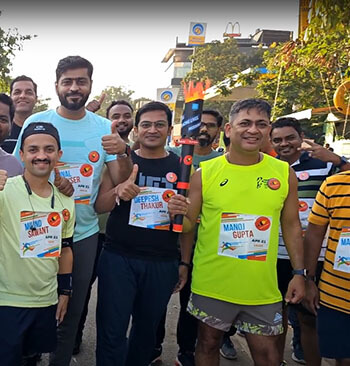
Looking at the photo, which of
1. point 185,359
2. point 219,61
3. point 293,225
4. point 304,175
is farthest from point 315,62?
point 219,61

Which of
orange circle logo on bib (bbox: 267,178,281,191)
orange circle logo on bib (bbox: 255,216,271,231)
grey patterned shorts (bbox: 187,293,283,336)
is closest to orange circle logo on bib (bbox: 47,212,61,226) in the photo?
grey patterned shorts (bbox: 187,293,283,336)

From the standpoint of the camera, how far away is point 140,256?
9.26ft

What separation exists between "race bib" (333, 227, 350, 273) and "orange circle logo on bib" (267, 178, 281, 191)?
483mm

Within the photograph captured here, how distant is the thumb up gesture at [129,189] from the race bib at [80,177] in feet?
0.96

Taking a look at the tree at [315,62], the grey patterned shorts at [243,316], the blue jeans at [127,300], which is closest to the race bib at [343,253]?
the grey patterned shorts at [243,316]

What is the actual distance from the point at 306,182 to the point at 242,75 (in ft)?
30.3

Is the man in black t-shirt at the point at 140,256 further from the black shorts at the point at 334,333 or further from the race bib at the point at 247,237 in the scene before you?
the black shorts at the point at 334,333

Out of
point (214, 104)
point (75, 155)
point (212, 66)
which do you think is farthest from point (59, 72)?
point (212, 66)

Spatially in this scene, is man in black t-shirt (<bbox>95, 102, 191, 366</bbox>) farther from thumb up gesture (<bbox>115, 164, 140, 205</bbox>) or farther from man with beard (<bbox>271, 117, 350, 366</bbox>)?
man with beard (<bbox>271, 117, 350, 366</bbox>)

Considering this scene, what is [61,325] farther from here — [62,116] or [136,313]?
[62,116]

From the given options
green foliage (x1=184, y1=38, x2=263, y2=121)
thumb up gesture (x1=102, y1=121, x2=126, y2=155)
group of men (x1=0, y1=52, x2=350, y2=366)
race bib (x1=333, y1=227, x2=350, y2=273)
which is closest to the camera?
group of men (x1=0, y1=52, x2=350, y2=366)

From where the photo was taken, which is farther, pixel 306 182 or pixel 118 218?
pixel 306 182

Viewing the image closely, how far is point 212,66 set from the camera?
31.9 meters

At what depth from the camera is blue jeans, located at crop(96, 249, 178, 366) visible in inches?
110
